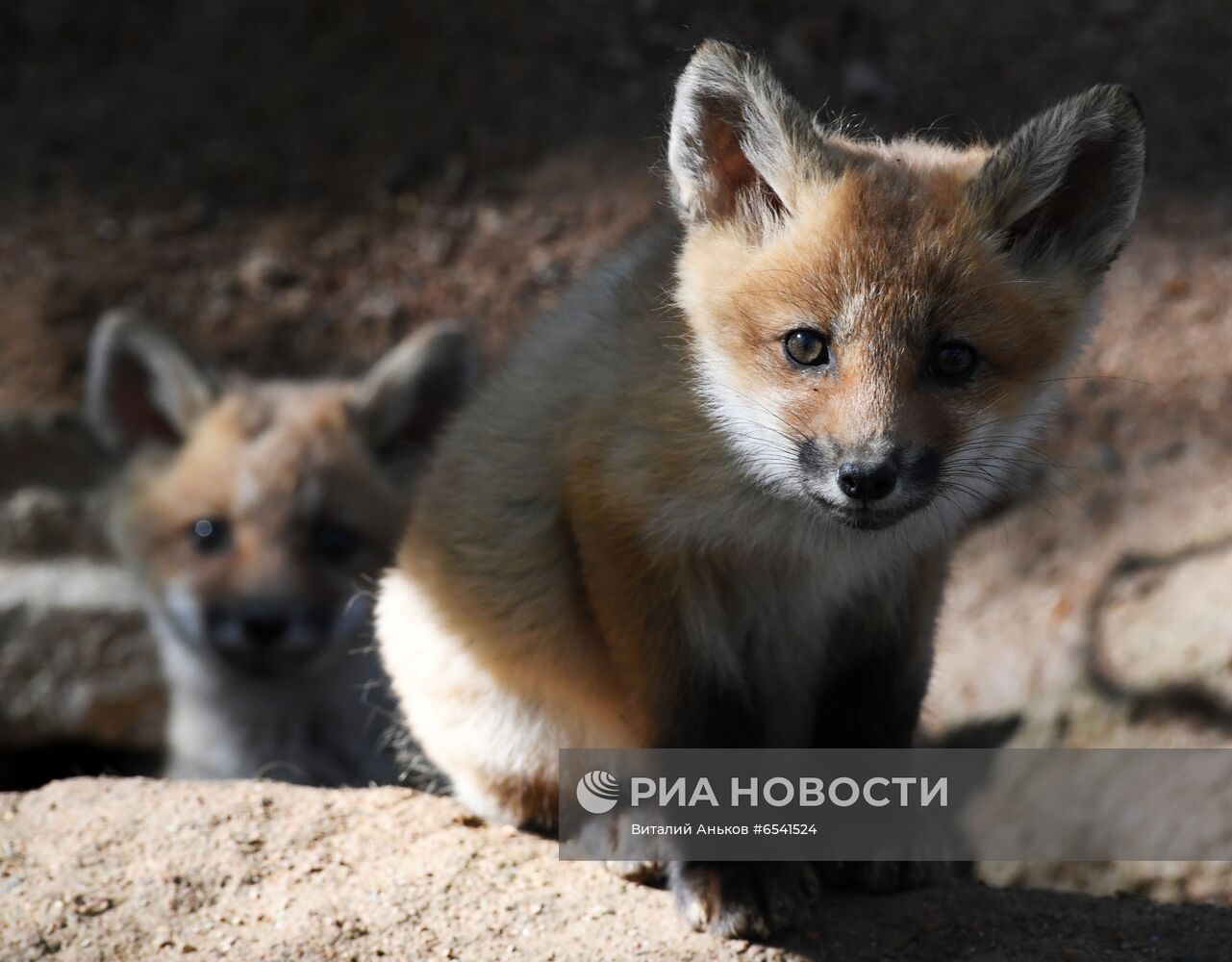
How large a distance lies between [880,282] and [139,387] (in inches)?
187

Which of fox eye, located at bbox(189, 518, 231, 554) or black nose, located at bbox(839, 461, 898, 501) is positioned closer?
black nose, located at bbox(839, 461, 898, 501)

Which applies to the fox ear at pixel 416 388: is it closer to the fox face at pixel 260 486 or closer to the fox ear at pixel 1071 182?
the fox face at pixel 260 486

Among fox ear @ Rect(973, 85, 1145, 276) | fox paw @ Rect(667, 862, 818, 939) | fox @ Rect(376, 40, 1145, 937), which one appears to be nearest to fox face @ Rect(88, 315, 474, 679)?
fox @ Rect(376, 40, 1145, 937)

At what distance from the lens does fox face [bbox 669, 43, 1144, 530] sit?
329cm

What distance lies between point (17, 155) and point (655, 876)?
253 inches

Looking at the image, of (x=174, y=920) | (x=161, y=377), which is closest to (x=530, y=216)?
(x=161, y=377)

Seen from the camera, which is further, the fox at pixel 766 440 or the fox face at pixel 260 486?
the fox face at pixel 260 486

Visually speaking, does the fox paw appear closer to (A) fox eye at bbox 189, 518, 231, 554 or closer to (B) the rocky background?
(B) the rocky background

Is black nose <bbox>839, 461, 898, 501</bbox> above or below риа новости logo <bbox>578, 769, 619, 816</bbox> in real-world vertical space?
above

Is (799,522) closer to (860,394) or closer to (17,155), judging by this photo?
(860,394)

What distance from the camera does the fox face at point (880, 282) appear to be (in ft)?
10.8

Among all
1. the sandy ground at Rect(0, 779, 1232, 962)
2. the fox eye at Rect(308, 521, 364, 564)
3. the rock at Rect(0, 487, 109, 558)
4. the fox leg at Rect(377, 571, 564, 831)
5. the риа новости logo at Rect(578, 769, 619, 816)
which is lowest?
the sandy ground at Rect(0, 779, 1232, 962)

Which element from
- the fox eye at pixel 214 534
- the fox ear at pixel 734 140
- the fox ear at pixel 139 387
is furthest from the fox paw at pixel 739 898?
the fox ear at pixel 139 387

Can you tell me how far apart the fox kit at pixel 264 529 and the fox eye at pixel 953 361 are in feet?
11.4
